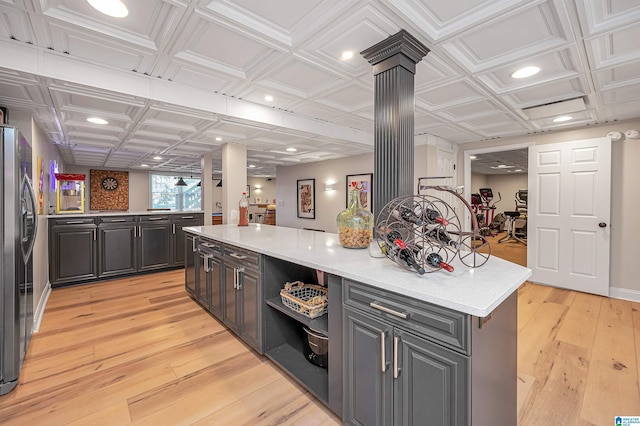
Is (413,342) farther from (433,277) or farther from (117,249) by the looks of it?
(117,249)

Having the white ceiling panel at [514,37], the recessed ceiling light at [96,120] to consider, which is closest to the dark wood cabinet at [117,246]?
the recessed ceiling light at [96,120]

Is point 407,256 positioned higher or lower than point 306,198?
lower

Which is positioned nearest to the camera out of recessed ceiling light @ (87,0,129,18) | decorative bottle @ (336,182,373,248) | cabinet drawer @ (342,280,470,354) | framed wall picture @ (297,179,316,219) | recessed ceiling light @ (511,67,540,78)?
cabinet drawer @ (342,280,470,354)

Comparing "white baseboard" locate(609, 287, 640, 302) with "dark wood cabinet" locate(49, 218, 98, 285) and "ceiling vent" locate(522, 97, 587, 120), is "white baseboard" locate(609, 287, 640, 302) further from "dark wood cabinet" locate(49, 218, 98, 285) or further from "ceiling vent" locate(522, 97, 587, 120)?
"dark wood cabinet" locate(49, 218, 98, 285)

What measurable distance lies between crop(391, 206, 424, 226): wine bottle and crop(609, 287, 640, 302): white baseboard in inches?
159

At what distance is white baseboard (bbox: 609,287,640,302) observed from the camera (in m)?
3.54

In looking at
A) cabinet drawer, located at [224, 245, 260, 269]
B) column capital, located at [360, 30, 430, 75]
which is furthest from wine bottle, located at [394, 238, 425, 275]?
column capital, located at [360, 30, 430, 75]

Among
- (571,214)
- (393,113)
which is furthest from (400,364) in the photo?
(571,214)

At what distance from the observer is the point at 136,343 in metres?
2.40

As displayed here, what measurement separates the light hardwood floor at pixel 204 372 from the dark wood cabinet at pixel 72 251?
84 centimetres

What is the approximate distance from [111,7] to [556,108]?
4.14m

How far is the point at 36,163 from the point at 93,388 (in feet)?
8.80

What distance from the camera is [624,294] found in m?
3.60

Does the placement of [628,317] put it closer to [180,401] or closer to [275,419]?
[275,419]
